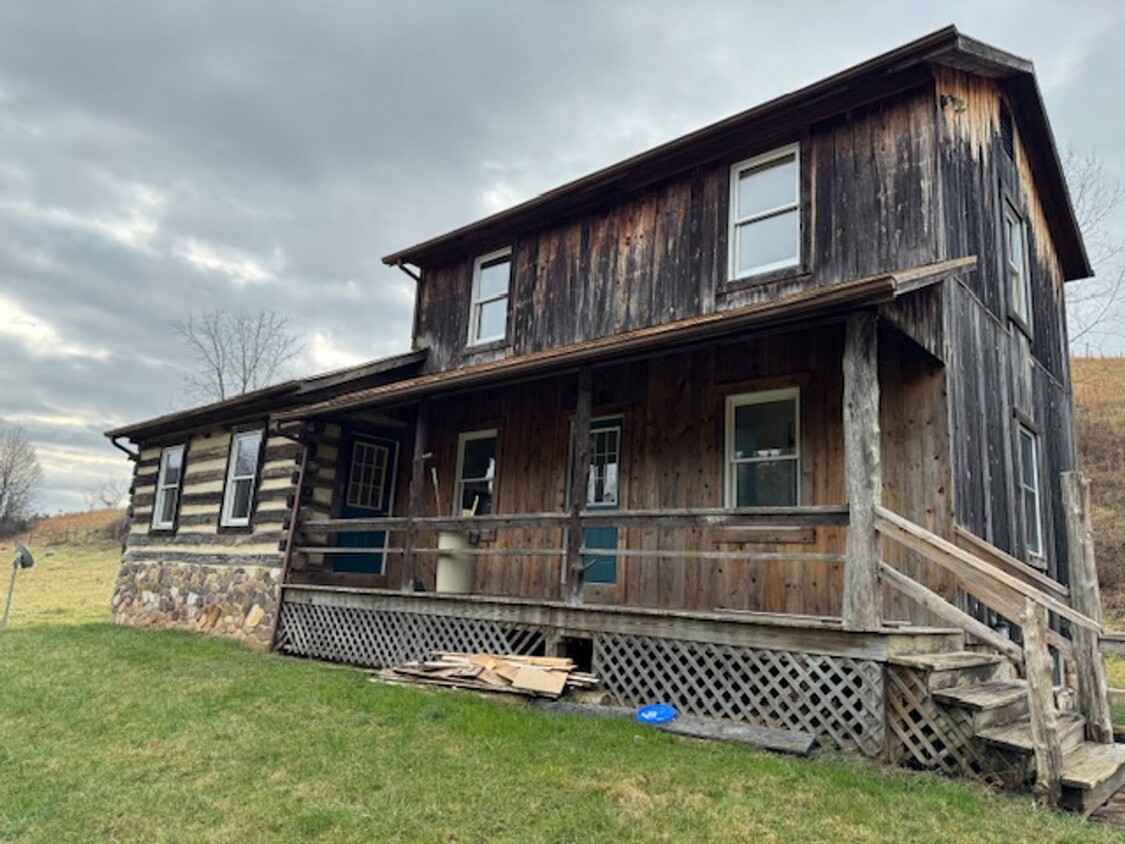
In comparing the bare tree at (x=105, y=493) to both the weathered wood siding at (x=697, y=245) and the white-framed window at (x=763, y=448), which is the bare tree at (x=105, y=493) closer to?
the weathered wood siding at (x=697, y=245)

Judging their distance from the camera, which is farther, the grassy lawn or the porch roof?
the porch roof

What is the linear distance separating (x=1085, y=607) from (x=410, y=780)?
6.13 meters

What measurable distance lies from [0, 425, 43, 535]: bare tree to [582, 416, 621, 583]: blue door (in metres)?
48.8

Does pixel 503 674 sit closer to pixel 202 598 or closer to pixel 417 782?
pixel 417 782

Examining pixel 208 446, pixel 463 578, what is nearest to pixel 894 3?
pixel 463 578

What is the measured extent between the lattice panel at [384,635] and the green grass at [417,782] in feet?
3.56

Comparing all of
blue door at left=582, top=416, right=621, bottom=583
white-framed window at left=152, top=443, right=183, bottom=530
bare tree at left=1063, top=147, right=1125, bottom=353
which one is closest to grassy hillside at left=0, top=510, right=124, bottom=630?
white-framed window at left=152, top=443, right=183, bottom=530

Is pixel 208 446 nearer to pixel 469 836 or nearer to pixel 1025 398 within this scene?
pixel 469 836

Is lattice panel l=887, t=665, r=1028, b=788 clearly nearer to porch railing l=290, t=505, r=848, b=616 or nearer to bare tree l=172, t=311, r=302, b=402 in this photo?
porch railing l=290, t=505, r=848, b=616

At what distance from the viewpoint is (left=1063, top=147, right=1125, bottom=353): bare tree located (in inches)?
815

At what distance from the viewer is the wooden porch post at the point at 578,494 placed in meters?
7.20

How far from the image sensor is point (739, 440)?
26.7ft

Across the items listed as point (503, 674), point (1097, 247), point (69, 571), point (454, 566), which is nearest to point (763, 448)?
point (503, 674)

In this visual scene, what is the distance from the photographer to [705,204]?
904cm
